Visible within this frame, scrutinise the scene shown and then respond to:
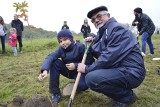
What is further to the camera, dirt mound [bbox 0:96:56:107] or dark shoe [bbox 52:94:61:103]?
dark shoe [bbox 52:94:61:103]

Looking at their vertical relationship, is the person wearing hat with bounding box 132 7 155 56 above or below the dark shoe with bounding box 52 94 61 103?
above

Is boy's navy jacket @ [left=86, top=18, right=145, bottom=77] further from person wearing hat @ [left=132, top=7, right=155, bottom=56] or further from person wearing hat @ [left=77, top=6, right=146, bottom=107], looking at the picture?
person wearing hat @ [left=132, top=7, right=155, bottom=56]

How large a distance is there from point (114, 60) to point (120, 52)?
0.16 meters

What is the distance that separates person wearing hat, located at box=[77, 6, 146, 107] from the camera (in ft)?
12.0

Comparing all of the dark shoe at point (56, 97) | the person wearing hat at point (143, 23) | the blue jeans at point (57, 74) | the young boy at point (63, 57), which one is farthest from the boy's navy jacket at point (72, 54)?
the person wearing hat at point (143, 23)

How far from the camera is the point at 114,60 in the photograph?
146 inches

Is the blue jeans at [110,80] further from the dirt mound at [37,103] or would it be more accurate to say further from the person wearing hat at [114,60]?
the dirt mound at [37,103]

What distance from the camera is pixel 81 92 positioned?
509 cm

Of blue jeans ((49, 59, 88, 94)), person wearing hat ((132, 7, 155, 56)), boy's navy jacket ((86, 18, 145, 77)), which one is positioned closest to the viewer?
boy's navy jacket ((86, 18, 145, 77))

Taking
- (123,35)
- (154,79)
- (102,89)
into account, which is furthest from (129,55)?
(154,79)

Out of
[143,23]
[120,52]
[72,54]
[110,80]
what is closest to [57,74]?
[72,54]

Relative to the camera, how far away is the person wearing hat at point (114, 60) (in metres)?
3.64

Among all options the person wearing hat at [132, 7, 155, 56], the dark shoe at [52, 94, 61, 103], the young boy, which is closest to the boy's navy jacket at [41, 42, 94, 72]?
the young boy

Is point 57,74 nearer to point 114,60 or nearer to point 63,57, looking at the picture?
point 63,57
